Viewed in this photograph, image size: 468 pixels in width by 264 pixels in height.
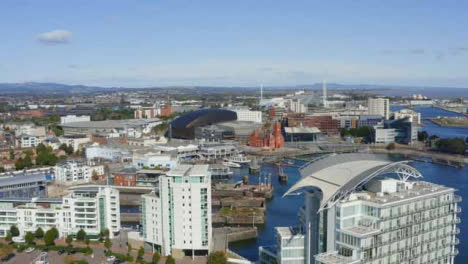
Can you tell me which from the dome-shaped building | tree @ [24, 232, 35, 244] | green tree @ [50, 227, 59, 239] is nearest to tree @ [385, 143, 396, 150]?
the dome-shaped building

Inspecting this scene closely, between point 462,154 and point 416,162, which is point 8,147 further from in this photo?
point 462,154

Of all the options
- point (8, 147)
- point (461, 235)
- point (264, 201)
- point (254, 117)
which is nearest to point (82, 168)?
point (264, 201)

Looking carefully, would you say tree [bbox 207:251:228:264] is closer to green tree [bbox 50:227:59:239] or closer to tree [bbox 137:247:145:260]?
tree [bbox 137:247:145:260]

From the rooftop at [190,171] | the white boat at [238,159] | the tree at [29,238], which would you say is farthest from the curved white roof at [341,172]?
the white boat at [238,159]

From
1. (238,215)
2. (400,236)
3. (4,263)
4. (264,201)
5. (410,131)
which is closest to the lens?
(400,236)

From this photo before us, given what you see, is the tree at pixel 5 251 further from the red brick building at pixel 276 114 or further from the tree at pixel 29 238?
the red brick building at pixel 276 114

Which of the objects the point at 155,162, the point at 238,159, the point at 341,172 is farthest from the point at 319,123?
the point at 341,172
